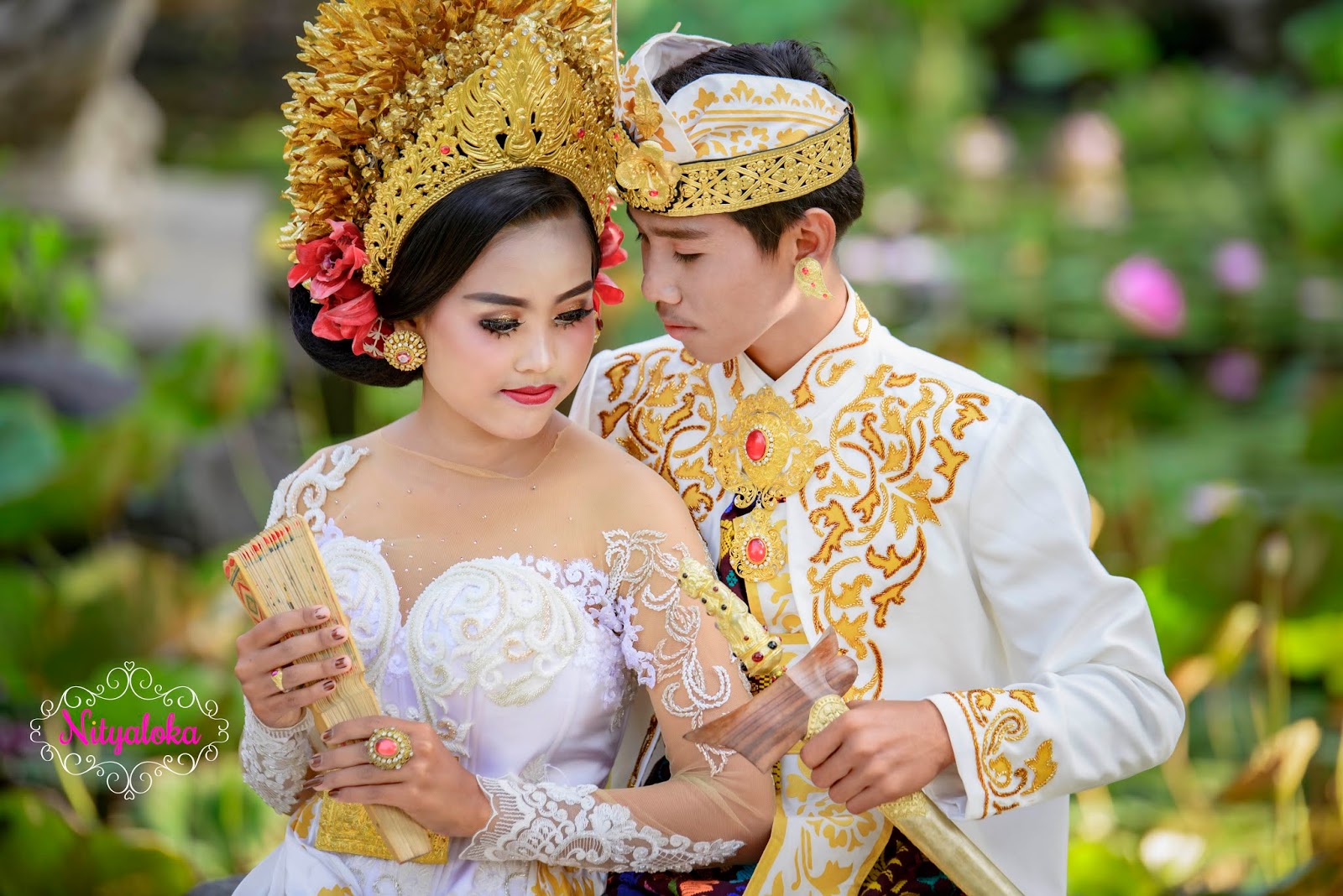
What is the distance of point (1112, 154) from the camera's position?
27.1 feet

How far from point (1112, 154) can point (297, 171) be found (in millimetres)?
6728

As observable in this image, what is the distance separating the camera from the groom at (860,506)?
2.27 meters

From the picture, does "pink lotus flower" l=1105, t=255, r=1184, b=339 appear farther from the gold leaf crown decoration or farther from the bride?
the gold leaf crown decoration

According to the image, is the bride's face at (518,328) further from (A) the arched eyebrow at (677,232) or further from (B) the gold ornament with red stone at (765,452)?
(B) the gold ornament with red stone at (765,452)

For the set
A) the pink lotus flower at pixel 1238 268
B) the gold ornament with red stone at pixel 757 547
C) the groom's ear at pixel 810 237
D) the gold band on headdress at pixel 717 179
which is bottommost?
the pink lotus flower at pixel 1238 268

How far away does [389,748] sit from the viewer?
6.88ft

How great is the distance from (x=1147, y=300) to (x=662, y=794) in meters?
4.16

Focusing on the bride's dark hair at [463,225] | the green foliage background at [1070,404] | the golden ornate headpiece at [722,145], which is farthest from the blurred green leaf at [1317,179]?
the bride's dark hair at [463,225]

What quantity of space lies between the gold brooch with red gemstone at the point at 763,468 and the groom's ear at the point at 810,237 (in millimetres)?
245

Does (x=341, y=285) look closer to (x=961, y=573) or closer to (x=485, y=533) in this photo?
(x=485, y=533)

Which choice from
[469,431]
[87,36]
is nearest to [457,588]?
[469,431]

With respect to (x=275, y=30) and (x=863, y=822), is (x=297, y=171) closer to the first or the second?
(x=863, y=822)

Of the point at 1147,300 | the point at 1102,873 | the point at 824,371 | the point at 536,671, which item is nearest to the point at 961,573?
the point at 824,371

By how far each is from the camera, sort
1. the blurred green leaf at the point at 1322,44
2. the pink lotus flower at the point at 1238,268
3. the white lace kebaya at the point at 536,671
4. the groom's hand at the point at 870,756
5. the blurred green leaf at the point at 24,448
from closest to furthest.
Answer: the groom's hand at the point at 870,756 < the white lace kebaya at the point at 536,671 < the blurred green leaf at the point at 24,448 < the pink lotus flower at the point at 1238,268 < the blurred green leaf at the point at 1322,44
